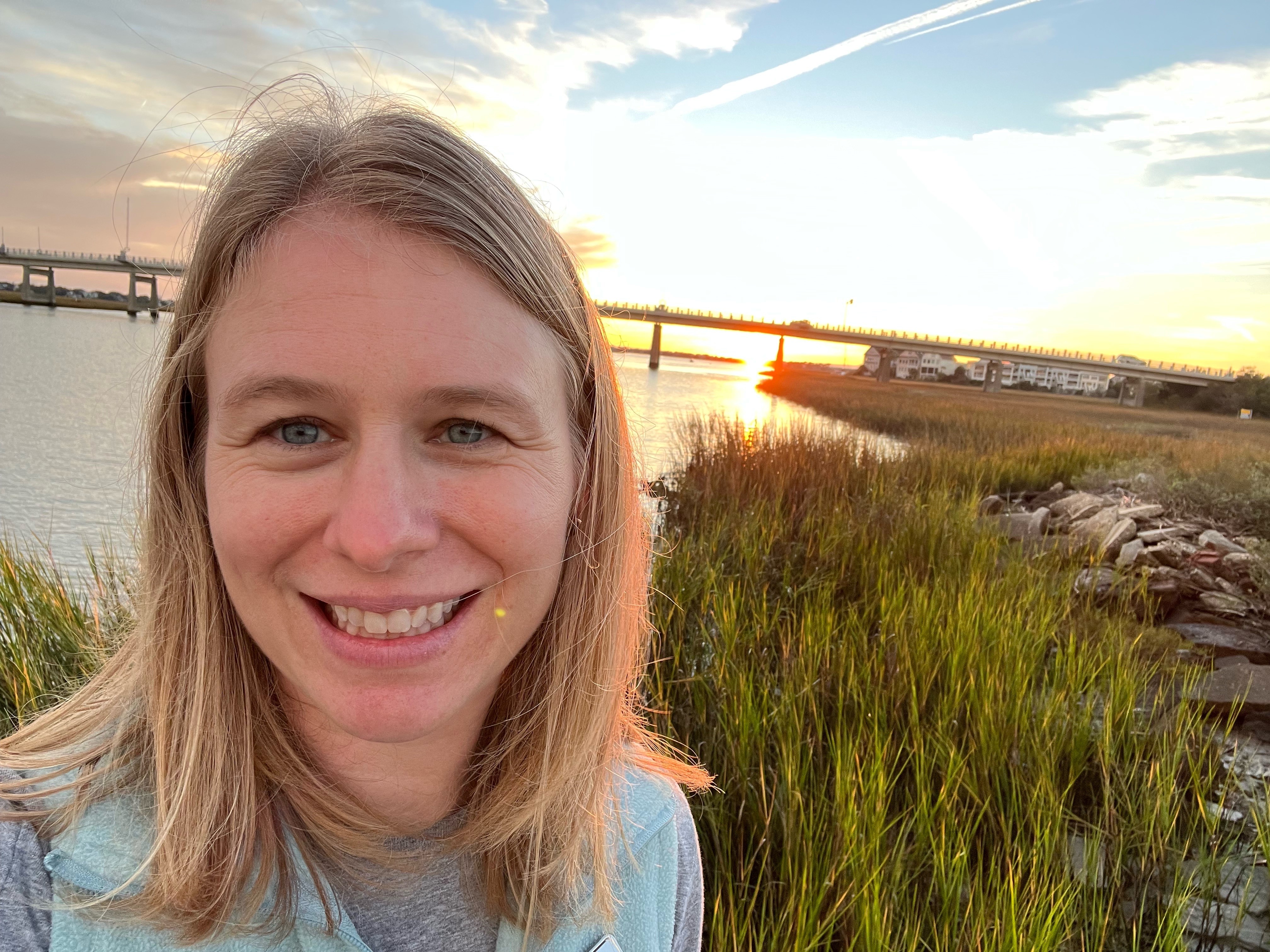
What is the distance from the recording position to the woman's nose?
1021 millimetres

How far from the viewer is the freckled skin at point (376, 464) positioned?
1031 millimetres

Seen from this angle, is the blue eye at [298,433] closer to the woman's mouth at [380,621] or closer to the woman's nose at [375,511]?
the woman's nose at [375,511]

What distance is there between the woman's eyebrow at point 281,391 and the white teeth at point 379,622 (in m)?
0.30

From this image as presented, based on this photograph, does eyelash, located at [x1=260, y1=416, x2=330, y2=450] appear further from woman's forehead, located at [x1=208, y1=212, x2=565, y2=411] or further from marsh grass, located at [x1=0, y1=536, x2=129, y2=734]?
marsh grass, located at [x1=0, y1=536, x2=129, y2=734]

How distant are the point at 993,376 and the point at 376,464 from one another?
203ft

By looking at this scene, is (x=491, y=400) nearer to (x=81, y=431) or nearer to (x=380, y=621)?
(x=380, y=621)

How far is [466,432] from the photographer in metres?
1.14

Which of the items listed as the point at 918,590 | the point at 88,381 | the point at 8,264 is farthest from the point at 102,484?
the point at 8,264

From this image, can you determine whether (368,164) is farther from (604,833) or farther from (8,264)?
(8,264)

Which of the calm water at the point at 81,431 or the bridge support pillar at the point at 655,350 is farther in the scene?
the bridge support pillar at the point at 655,350

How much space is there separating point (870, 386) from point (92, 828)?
51.6 m

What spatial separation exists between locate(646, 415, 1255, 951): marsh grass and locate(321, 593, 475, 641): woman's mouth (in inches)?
54.7

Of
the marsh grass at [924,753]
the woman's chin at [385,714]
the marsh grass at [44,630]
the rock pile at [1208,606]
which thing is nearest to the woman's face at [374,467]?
the woman's chin at [385,714]

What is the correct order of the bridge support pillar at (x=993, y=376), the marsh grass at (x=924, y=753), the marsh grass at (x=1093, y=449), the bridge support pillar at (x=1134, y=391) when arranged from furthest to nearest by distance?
1. the bridge support pillar at (x=993, y=376)
2. the bridge support pillar at (x=1134, y=391)
3. the marsh grass at (x=1093, y=449)
4. the marsh grass at (x=924, y=753)
